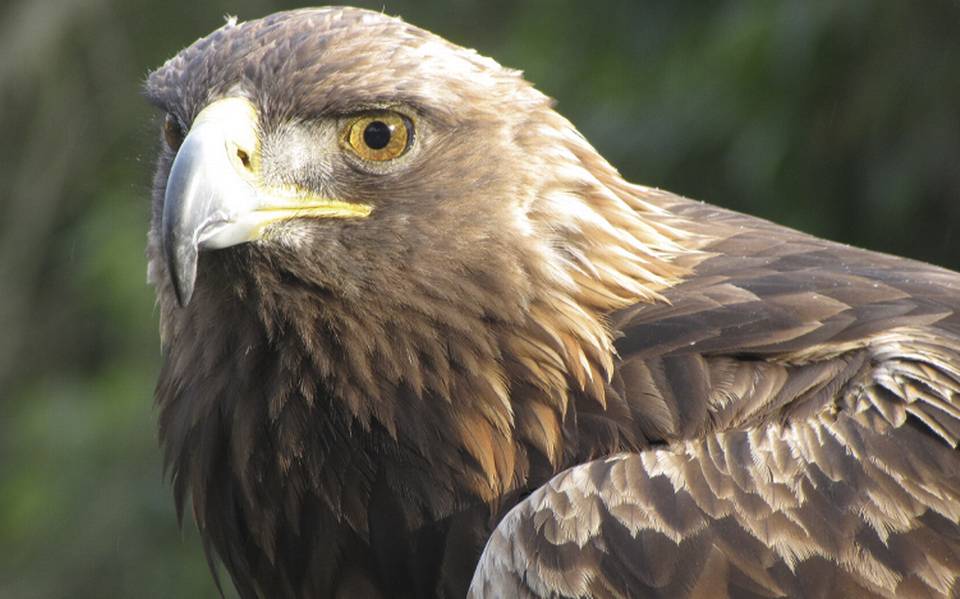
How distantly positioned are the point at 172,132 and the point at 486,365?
81cm

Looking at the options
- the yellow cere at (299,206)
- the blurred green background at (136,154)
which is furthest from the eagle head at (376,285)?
the blurred green background at (136,154)

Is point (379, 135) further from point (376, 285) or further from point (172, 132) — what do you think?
point (172, 132)

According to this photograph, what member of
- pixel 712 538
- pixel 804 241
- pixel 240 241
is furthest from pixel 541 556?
pixel 804 241

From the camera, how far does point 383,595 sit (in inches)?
120

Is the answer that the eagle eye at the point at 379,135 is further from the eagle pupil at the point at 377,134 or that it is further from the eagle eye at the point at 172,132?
the eagle eye at the point at 172,132

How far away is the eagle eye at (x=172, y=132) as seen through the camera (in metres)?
3.17

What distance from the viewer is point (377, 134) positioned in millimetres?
3043

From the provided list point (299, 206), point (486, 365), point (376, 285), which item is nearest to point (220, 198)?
point (299, 206)

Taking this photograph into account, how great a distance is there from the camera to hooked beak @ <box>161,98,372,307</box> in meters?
2.78

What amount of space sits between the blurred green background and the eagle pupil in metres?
1.89

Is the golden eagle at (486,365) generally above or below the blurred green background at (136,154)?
above

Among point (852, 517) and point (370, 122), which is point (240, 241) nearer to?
point (370, 122)

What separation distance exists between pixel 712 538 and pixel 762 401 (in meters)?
0.32

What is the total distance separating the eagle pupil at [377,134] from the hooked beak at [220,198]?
0.13 m
